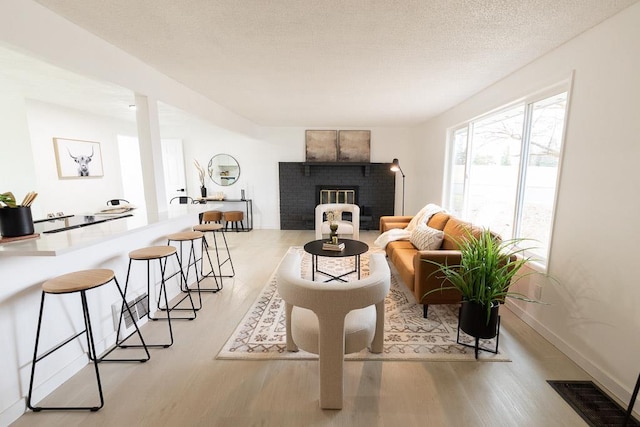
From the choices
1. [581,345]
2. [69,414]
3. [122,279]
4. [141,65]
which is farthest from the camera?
[141,65]

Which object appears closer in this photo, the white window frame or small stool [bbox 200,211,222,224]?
the white window frame

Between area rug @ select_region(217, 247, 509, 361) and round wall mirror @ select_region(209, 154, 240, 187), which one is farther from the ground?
round wall mirror @ select_region(209, 154, 240, 187)

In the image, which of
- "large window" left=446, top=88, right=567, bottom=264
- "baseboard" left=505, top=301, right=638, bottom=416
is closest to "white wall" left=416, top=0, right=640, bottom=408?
"baseboard" left=505, top=301, right=638, bottom=416

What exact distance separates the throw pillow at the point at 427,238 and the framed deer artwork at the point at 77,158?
198 inches

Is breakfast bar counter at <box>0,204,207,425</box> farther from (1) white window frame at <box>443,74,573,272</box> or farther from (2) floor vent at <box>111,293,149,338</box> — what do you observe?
(1) white window frame at <box>443,74,573,272</box>

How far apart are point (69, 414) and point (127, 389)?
276 millimetres

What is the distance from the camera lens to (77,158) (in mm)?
4332

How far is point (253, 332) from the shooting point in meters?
2.40

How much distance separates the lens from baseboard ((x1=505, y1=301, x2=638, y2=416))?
65.9 inches

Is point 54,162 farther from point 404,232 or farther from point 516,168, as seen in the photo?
point 516,168

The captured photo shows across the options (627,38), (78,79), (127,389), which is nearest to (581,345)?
(627,38)

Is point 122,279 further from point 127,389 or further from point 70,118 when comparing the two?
point 70,118

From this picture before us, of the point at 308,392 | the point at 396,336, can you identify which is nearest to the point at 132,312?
the point at 308,392

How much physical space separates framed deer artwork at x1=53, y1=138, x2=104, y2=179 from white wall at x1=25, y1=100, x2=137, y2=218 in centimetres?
6
